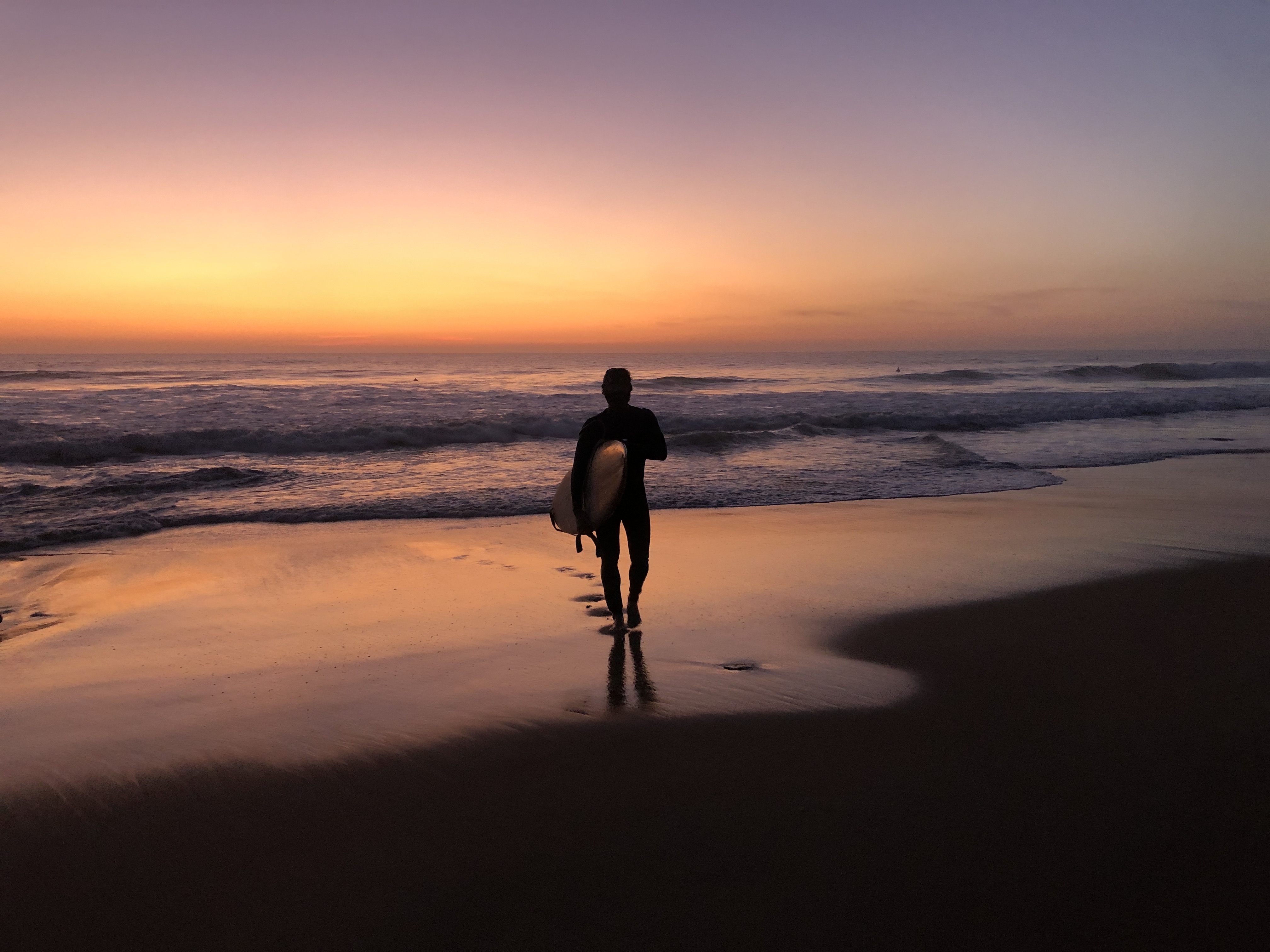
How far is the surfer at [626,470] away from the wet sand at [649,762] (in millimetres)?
366

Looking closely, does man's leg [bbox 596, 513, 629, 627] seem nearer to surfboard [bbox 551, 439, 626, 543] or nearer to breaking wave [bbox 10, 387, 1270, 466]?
surfboard [bbox 551, 439, 626, 543]

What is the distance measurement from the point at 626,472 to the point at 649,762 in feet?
7.94

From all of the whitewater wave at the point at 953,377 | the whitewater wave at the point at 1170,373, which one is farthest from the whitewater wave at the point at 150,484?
the whitewater wave at the point at 1170,373

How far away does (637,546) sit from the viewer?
18.9 ft

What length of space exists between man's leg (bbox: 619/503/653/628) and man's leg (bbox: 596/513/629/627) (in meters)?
0.09

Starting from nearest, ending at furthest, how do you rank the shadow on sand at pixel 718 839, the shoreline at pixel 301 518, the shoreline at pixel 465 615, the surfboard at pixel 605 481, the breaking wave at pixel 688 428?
1. the shadow on sand at pixel 718 839
2. the shoreline at pixel 465 615
3. the surfboard at pixel 605 481
4. the shoreline at pixel 301 518
5. the breaking wave at pixel 688 428

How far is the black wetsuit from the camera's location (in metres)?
5.50

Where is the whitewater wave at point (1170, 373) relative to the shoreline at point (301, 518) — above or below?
above

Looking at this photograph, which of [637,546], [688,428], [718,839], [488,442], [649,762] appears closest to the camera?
[718,839]

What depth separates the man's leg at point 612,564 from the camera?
5488mm

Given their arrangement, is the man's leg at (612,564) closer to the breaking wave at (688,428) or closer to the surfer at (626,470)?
the surfer at (626,470)

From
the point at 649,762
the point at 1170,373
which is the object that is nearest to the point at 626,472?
the point at 649,762

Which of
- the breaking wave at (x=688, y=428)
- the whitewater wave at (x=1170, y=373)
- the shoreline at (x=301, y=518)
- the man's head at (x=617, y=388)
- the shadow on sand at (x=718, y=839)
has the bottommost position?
the shadow on sand at (x=718, y=839)

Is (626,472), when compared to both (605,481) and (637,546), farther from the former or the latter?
(637,546)
